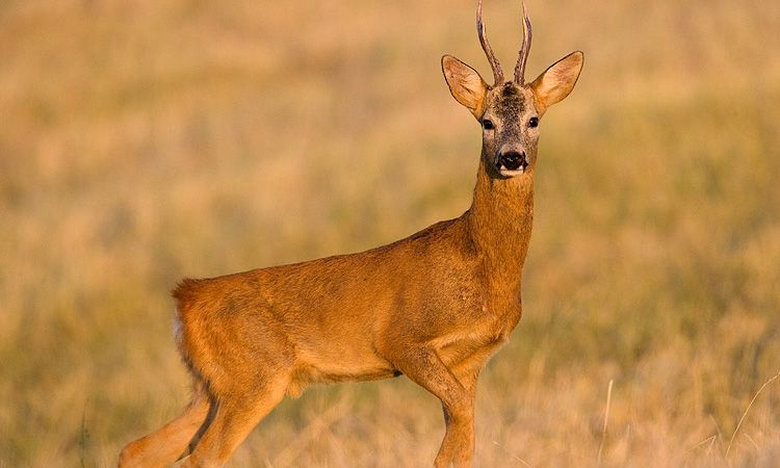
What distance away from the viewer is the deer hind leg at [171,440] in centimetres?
800

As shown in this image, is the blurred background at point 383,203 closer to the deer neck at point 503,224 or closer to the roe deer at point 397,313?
the roe deer at point 397,313

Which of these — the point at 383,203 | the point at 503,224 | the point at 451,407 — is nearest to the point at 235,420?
the point at 451,407

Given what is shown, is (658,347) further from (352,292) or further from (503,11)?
(503,11)

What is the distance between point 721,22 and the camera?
25984mm

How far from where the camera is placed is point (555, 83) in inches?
312

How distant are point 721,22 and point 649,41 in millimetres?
1341

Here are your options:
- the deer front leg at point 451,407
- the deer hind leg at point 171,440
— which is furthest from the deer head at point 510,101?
the deer hind leg at point 171,440

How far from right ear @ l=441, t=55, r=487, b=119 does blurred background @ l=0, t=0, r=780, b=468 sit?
194cm

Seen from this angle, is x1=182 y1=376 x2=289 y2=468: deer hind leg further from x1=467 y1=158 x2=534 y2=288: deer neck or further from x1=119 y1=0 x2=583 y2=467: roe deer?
x1=467 y1=158 x2=534 y2=288: deer neck

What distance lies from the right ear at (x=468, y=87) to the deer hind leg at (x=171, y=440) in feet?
7.26

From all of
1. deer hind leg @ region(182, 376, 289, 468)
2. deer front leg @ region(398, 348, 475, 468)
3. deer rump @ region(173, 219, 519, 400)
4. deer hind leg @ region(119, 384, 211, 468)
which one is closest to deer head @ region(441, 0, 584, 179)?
deer rump @ region(173, 219, 519, 400)

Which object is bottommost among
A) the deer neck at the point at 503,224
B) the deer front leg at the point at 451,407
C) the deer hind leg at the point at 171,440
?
the deer hind leg at the point at 171,440

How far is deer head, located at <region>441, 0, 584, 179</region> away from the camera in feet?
24.0

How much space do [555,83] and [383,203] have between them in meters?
13.0
